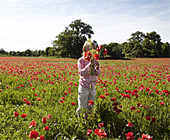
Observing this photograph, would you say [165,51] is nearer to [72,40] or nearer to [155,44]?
[155,44]

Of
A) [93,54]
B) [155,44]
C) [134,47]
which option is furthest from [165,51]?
[93,54]

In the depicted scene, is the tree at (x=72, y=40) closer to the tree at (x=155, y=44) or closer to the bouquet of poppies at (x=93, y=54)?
the tree at (x=155, y=44)

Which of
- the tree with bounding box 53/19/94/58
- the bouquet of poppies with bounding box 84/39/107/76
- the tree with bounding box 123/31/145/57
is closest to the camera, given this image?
the bouquet of poppies with bounding box 84/39/107/76

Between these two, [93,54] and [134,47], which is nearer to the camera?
[93,54]

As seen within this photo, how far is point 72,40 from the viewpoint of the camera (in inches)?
1756

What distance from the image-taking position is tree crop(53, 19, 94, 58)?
144 ft

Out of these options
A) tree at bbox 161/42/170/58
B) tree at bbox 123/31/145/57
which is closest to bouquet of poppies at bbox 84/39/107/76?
tree at bbox 123/31/145/57

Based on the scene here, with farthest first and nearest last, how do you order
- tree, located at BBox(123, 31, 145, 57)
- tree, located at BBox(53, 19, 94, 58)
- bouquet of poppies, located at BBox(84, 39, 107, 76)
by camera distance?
tree, located at BBox(123, 31, 145, 57) → tree, located at BBox(53, 19, 94, 58) → bouquet of poppies, located at BBox(84, 39, 107, 76)

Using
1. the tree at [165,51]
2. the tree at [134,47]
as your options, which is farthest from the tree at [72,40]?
the tree at [165,51]

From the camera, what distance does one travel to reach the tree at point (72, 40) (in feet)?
144

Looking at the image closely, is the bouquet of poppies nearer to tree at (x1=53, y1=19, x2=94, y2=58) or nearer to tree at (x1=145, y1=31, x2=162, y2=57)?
tree at (x1=53, y1=19, x2=94, y2=58)

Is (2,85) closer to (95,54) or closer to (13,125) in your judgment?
(13,125)

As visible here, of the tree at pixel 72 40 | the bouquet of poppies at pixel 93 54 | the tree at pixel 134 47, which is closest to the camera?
the bouquet of poppies at pixel 93 54

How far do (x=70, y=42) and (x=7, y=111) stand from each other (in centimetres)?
4122
